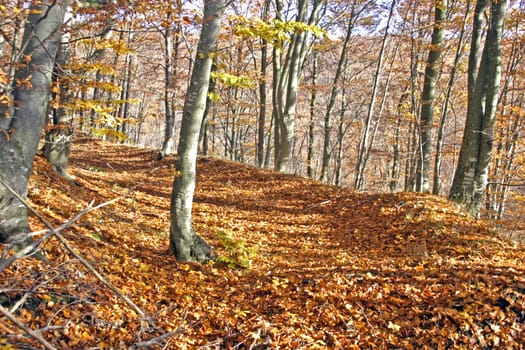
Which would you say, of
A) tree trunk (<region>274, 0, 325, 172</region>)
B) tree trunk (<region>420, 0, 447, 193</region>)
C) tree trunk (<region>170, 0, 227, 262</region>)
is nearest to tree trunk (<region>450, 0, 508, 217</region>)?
tree trunk (<region>420, 0, 447, 193</region>)

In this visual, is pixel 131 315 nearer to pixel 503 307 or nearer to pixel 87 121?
pixel 503 307

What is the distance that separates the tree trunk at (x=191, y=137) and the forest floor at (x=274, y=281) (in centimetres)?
34

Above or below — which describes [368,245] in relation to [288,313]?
above

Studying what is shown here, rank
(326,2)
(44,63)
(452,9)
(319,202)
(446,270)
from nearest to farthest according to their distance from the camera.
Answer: (44,63) → (446,270) → (319,202) → (452,9) → (326,2)

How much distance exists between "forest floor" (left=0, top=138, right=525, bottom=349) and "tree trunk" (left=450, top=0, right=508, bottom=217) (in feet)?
2.19

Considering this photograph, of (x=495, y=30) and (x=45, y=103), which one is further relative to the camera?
(x=495, y=30)

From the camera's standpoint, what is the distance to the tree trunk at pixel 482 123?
810 centimetres

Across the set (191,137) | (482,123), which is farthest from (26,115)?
(482,123)

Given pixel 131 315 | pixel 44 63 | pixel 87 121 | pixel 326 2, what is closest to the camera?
pixel 131 315

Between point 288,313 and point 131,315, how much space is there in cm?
185

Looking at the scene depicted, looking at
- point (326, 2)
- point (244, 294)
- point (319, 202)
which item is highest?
point (326, 2)

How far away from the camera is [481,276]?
4777 millimetres

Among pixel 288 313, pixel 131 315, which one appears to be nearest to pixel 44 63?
pixel 131 315

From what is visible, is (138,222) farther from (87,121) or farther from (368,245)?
(368,245)
